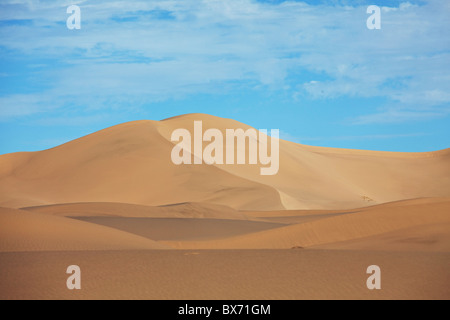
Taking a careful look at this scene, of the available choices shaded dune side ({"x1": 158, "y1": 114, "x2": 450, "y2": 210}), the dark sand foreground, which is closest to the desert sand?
the dark sand foreground

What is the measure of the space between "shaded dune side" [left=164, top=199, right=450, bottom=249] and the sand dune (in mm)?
24053

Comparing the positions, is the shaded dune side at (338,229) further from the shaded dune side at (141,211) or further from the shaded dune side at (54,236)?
the shaded dune side at (141,211)

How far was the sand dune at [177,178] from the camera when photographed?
49531 mm

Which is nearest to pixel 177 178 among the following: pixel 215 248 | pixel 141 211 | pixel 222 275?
pixel 141 211

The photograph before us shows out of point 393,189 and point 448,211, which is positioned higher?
point 393,189

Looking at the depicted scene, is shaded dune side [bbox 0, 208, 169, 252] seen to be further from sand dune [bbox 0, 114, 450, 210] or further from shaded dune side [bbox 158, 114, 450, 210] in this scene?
shaded dune side [bbox 158, 114, 450, 210]

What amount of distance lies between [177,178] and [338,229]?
33.4 m

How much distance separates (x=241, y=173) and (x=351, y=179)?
1685 cm

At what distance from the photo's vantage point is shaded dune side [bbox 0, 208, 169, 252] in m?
14.0

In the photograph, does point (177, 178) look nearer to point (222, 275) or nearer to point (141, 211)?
point (141, 211)

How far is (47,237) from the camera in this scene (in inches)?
582

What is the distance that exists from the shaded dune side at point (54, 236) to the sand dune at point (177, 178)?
28.1m
